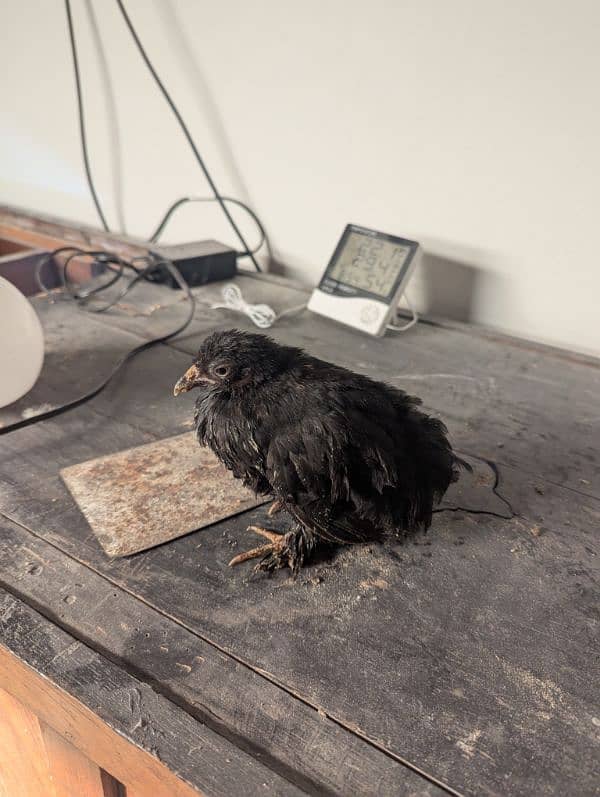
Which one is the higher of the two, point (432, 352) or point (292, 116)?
Result: point (292, 116)

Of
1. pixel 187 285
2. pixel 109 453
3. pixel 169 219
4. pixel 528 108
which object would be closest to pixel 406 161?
pixel 528 108

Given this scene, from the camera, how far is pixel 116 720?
20.4 inches

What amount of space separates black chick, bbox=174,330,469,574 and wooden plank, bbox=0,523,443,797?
123 millimetres

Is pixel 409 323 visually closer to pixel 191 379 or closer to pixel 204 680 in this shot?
pixel 191 379

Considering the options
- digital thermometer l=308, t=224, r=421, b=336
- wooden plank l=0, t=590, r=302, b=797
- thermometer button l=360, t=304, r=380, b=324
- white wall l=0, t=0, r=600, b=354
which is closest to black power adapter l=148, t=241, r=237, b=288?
white wall l=0, t=0, r=600, b=354

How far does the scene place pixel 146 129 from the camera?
163 cm

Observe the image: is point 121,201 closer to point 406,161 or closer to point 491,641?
point 406,161

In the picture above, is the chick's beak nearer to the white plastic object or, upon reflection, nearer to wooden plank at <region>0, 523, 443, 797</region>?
wooden plank at <region>0, 523, 443, 797</region>

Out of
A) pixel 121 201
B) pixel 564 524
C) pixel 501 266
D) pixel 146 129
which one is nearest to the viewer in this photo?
pixel 564 524

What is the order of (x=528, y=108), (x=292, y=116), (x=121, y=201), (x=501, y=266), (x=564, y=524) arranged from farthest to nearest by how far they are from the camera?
(x=121, y=201), (x=292, y=116), (x=501, y=266), (x=528, y=108), (x=564, y=524)

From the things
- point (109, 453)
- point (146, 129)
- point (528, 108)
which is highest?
point (528, 108)

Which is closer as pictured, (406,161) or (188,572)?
(188,572)

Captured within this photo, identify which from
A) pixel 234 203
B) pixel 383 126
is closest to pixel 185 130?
pixel 234 203

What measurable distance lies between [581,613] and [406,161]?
94cm
